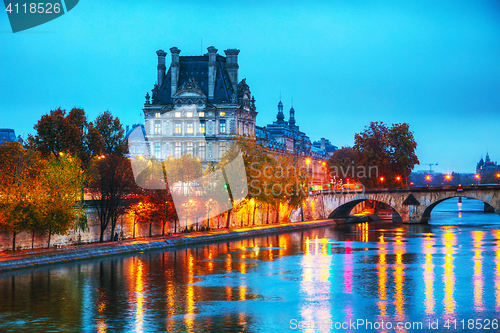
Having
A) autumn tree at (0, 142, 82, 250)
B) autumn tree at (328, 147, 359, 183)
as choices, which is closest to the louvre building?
autumn tree at (328, 147, 359, 183)

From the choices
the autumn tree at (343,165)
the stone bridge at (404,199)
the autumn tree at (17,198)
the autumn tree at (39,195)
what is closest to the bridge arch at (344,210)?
the stone bridge at (404,199)

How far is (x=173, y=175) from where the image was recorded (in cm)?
7612

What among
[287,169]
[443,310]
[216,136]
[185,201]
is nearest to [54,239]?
[185,201]

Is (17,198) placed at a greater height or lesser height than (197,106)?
lesser

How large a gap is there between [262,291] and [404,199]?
6586 centimetres

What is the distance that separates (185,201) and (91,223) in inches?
584

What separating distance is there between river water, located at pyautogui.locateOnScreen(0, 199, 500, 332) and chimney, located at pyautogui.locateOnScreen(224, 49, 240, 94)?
59.0 metres

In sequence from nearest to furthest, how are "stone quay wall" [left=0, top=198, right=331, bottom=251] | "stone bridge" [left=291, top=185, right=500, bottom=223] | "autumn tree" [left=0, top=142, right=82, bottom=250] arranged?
"autumn tree" [left=0, top=142, right=82, bottom=250] → "stone quay wall" [left=0, top=198, right=331, bottom=251] → "stone bridge" [left=291, top=185, right=500, bottom=223]

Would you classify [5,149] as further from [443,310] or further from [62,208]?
[443,310]

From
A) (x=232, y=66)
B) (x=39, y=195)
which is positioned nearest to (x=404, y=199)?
(x=232, y=66)

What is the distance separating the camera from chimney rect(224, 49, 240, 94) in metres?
117

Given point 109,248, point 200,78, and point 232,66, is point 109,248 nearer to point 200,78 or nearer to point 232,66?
point 200,78

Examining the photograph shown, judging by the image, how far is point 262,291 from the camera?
129 ft

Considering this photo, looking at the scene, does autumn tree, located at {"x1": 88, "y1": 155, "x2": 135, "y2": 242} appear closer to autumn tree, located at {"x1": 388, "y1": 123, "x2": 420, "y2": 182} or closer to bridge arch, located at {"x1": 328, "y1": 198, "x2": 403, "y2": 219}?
bridge arch, located at {"x1": 328, "y1": 198, "x2": 403, "y2": 219}
